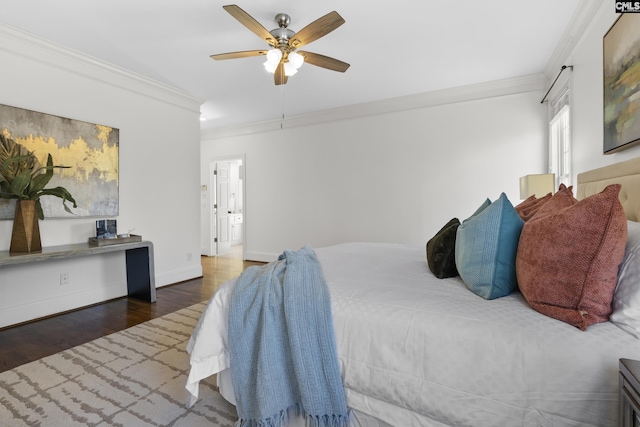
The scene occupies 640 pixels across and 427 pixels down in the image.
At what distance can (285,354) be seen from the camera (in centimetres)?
127

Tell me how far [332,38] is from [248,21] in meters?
0.97

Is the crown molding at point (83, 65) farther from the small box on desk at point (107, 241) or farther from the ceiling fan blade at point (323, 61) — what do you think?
the ceiling fan blade at point (323, 61)

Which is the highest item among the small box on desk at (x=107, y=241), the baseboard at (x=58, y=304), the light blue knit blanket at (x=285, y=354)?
the small box on desk at (x=107, y=241)

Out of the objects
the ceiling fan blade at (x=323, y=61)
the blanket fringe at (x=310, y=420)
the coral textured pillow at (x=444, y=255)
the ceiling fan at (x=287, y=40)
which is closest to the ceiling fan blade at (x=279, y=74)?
the ceiling fan at (x=287, y=40)

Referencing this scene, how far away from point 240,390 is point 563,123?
157 inches

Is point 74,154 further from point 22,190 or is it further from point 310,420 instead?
point 310,420

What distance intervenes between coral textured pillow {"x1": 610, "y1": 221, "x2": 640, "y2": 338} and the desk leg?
12.3ft

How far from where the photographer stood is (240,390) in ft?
4.19

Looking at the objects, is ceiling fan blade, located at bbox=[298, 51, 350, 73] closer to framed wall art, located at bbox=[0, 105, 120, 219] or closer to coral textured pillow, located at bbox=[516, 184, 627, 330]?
coral textured pillow, located at bbox=[516, 184, 627, 330]

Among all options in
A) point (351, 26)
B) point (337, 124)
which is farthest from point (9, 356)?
point (337, 124)

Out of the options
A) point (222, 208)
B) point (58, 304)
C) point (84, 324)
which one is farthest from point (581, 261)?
point (222, 208)

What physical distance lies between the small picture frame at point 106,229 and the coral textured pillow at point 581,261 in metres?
3.77

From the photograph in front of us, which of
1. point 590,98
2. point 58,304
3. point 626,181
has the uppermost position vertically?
point 590,98

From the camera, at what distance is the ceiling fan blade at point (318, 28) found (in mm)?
2041
